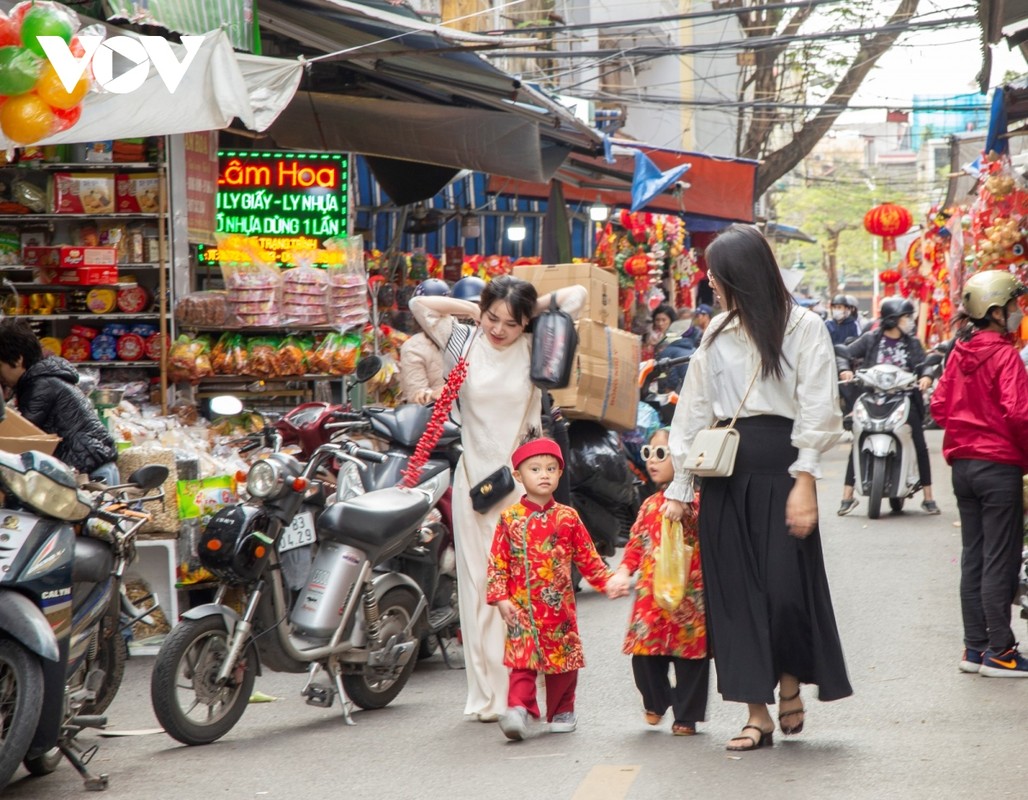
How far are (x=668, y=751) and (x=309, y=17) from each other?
21.1 ft

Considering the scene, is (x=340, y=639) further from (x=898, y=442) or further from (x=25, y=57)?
(x=898, y=442)

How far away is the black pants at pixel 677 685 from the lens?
588 centimetres

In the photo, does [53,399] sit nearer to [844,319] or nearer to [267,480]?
[267,480]

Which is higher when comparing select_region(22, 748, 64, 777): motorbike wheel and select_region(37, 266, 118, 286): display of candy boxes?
select_region(37, 266, 118, 286): display of candy boxes

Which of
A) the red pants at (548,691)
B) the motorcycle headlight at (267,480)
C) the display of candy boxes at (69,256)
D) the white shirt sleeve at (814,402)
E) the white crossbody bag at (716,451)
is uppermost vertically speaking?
the display of candy boxes at (69,256)

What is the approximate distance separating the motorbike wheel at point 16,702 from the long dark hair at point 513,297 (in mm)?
2538

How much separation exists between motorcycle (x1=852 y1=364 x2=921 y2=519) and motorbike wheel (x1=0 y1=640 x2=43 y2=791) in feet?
32.0

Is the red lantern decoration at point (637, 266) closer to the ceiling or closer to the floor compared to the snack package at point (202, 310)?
closer to the ceiling

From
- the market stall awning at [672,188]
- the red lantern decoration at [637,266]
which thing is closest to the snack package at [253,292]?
the market stall awning at [672,188]

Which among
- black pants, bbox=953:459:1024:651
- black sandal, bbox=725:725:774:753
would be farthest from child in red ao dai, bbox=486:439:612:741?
black pants, bbox=953:459:1024:651

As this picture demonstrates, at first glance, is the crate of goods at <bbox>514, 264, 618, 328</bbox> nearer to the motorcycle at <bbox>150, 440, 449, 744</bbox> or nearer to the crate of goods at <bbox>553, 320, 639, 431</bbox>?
the crate of goods at <bbox>553, 320, 639, 431</bbox>

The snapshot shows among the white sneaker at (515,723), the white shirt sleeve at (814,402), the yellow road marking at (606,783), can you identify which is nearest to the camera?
the yellow road marking at (606,783)

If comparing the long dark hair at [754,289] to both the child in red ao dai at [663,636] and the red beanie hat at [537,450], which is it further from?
the red beanie hat at [537,450]

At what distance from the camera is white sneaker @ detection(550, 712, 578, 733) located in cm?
616
